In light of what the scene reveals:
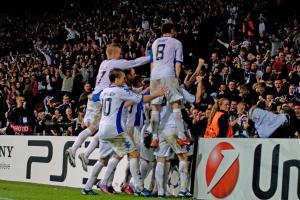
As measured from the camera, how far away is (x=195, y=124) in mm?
14242

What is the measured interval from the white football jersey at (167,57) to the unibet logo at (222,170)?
5.05 feet

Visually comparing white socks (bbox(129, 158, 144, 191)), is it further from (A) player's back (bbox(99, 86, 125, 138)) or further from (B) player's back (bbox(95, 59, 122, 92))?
(B) player's back (bbox(95, 59, 122, 92))

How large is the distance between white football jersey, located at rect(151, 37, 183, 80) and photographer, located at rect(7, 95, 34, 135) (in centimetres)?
747

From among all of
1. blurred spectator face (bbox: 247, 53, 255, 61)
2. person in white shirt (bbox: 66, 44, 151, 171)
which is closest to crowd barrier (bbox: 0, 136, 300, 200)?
person in white shirt (bbox: 66, 44, 151, 171)

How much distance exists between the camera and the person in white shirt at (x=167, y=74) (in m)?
12.4

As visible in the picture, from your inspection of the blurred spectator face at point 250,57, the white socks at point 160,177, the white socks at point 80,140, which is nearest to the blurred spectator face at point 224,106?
the white socks at point 160,177

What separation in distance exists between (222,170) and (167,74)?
1.88m

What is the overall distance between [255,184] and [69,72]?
13319mm

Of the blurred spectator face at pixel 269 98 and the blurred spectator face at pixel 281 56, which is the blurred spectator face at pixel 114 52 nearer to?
the blurred spectator face at pixel 269 98

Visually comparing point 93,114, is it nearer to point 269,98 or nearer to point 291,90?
point 269,98

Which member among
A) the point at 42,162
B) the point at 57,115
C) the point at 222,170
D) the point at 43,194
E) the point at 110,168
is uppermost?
the point at 57,115

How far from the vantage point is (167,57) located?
491 inches

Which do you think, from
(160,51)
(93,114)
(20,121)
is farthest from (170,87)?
(20,121)

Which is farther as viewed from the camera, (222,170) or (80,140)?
(80,140)
